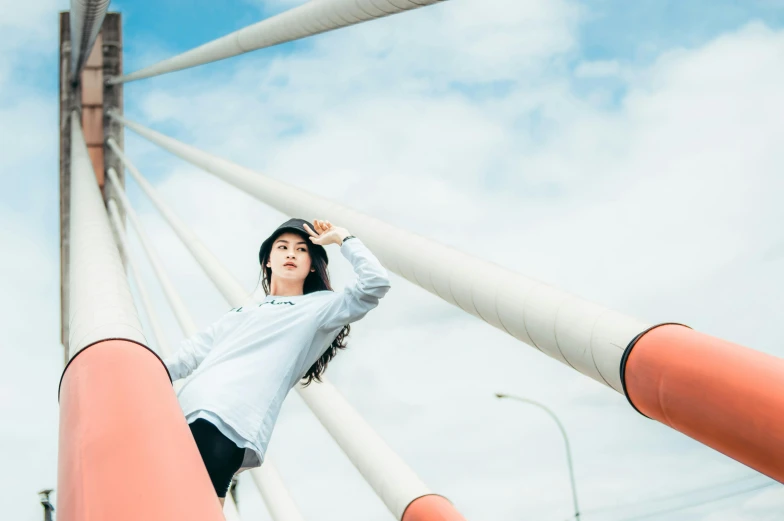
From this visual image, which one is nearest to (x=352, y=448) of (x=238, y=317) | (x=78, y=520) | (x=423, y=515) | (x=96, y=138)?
(x=423, y=515)

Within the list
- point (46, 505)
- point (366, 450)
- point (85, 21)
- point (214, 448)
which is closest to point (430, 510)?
point (366, 450)

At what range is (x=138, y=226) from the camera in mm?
10953

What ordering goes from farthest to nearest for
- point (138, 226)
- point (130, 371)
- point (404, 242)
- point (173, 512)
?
point (138, 226) → point (404, 242) → point (130, 371) → point (173, 512)

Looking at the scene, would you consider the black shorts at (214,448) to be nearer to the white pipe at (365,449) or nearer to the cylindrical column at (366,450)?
the cylindrical column at (366,450)

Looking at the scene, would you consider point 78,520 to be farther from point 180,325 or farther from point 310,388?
point 180,325

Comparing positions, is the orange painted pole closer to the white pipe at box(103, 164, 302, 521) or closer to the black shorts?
the black shorts

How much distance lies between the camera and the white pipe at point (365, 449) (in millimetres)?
7035

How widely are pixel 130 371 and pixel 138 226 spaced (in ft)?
29.2

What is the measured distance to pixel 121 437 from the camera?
2092 millimetres

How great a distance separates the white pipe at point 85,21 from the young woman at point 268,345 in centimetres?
570

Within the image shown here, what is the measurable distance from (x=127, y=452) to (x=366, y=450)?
5261 millimetres

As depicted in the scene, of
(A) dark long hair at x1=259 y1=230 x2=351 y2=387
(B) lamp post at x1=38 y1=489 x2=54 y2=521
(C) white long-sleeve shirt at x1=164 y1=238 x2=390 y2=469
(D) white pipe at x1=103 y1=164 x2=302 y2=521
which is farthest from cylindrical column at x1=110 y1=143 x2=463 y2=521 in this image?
(B) lamp post at x1=38 y1=489 x2=54 y2=521

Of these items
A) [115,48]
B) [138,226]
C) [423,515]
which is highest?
[115,48]

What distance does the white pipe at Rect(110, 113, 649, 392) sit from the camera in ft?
12.4
